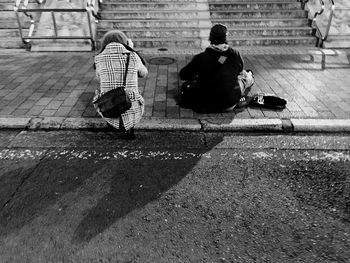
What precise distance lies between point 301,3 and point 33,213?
1011 centimetres

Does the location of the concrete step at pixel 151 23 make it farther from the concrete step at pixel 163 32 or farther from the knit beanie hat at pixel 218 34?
the knit beanie hat at pixel 218 34

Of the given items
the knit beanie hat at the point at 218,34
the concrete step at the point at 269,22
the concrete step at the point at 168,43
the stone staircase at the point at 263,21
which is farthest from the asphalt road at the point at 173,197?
the concrete step at the point at 269,22

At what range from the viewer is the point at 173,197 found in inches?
127

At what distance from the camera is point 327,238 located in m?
2.69

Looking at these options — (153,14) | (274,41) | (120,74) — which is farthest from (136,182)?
(153,14)

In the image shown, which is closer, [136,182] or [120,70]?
[136,182]

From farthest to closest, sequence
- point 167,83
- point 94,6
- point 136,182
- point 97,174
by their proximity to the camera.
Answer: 1. point 94,6
2. point 167,83
3. point 97,174
4. point 136,182

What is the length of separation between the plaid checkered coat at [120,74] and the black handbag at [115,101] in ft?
0.29

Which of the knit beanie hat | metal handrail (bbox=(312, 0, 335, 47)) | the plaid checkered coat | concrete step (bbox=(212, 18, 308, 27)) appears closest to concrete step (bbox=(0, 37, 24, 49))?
the plaid checkered coat

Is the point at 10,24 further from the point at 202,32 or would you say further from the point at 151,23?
the point at 202,32

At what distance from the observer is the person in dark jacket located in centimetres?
439

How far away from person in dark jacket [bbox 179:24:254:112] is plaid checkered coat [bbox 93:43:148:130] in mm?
856

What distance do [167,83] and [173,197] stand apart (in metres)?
3.41

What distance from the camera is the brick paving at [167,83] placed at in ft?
16.4
